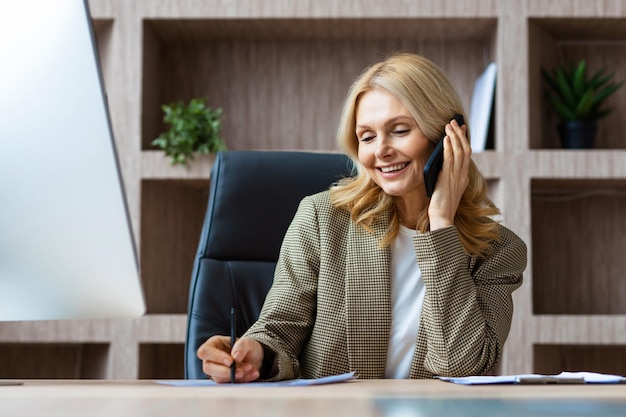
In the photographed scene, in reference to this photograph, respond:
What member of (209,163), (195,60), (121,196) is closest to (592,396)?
(121,196)

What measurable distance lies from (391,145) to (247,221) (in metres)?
0.34

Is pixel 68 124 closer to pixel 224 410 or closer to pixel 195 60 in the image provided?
pixel 224 410

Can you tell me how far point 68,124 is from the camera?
796 millimetres

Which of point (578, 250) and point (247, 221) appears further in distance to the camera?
point (578, 250)

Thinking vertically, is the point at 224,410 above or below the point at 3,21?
below

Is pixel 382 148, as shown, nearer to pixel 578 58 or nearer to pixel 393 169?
pixel 393 169

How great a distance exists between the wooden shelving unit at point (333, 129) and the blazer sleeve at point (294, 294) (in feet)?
3.47

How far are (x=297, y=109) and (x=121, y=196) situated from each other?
2151 mm

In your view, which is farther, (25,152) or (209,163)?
(209,163)

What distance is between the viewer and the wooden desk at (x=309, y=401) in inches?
26.6

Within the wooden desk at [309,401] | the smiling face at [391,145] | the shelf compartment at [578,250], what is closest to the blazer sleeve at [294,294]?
the smiling face at [391,145]

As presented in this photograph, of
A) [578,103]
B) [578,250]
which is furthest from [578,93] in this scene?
[578,250]

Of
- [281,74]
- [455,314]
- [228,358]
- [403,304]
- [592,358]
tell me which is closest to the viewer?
[228,358]

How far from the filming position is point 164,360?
9.31 feet
